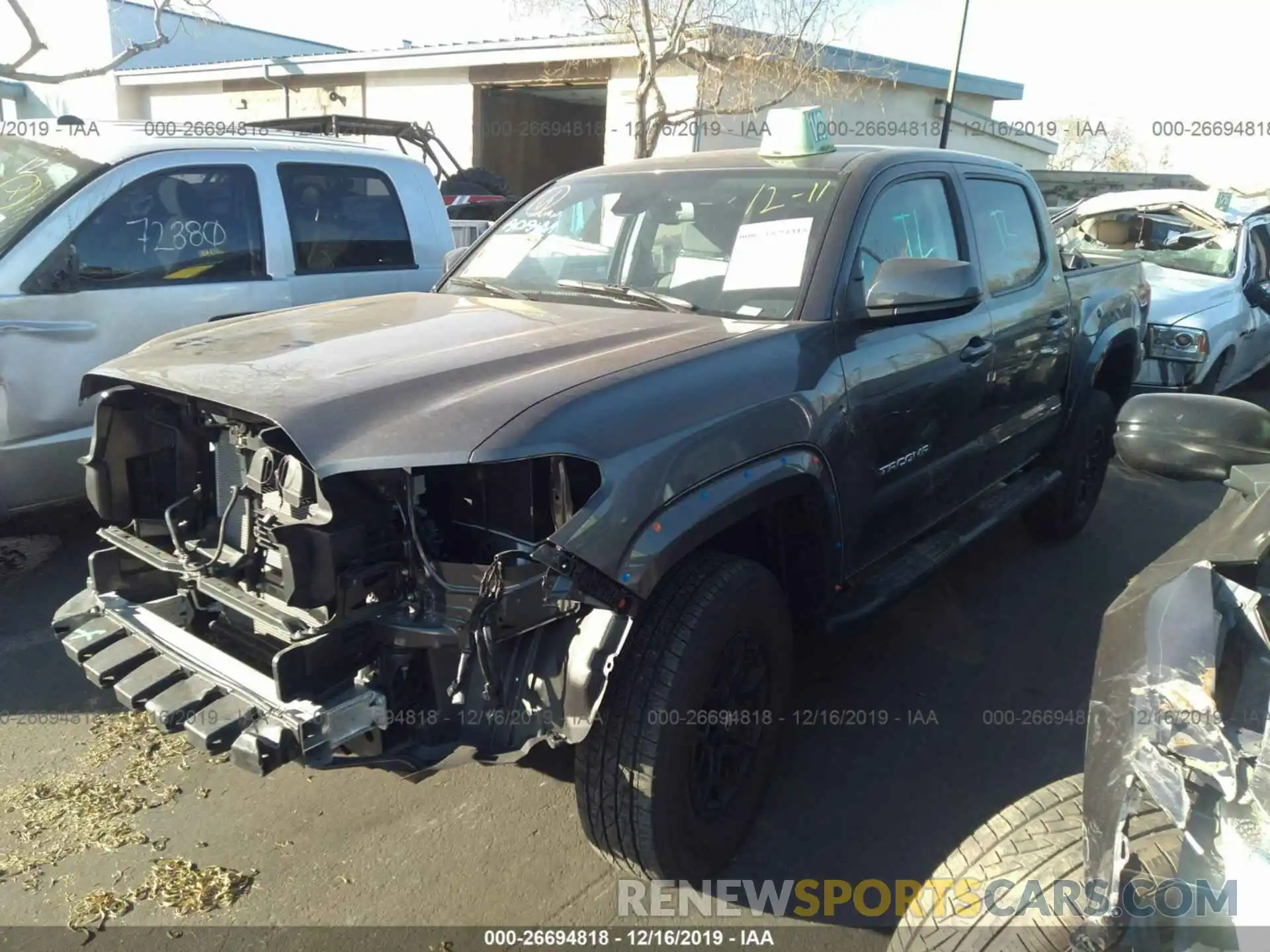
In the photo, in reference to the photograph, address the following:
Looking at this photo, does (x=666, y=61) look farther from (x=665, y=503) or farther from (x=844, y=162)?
(x=665, y=503)

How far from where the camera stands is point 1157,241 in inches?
370

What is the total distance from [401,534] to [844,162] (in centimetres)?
205

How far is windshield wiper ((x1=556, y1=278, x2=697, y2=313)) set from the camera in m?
3.11

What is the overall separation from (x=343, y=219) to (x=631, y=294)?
2.86 meters

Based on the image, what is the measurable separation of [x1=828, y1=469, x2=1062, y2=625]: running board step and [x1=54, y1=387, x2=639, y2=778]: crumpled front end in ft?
3.88

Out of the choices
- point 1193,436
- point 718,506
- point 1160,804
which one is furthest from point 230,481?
point 1193,436

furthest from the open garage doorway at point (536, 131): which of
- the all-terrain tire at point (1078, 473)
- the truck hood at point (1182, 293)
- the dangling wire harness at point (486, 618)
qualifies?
the dangling wire harness at point (486, 618)

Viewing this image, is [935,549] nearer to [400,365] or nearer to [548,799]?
[548,799]

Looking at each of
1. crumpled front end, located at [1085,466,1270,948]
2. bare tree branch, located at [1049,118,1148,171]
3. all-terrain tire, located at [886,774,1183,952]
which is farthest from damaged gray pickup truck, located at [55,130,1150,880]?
bare tree branch, located at [1049,118,1148,171]

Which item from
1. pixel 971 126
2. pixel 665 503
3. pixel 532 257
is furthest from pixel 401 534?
pixel 971 126

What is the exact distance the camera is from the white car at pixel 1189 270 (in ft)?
24.3

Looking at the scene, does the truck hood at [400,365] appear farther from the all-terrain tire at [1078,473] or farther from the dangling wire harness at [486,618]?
the all-terrain tire at [1078,473]

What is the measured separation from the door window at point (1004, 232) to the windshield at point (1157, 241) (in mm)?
4274

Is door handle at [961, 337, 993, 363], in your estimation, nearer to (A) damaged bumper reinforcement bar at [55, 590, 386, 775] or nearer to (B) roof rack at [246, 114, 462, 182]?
(A) damaged bumper reinforcement bar at [55, 590, 386, 775]
